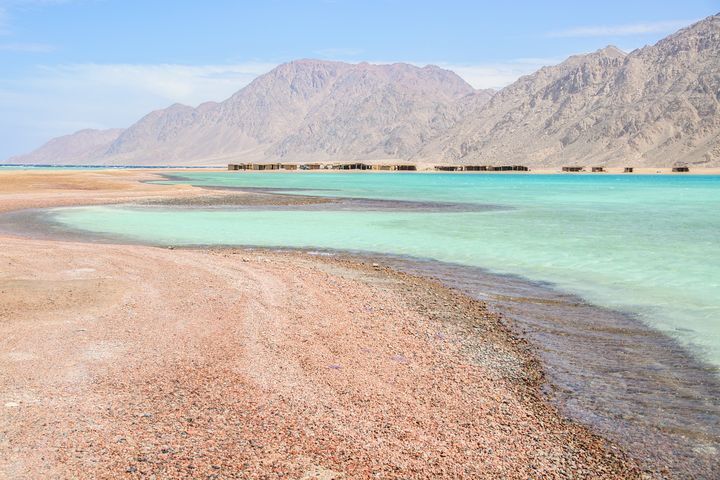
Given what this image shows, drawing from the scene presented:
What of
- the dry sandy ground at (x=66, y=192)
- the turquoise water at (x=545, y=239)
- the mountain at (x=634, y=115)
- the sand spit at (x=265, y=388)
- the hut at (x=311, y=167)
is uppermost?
the mountain at (x=634, y=115)

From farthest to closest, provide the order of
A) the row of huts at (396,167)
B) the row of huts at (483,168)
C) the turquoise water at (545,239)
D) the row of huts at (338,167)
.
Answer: the row of huts at (338,167), the row of huts at (483,168), the row of huts at (396,167), the turquoise water at (545,239)

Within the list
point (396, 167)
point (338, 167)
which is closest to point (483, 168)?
point (396, 167)

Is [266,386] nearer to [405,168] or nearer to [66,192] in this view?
[66,192]

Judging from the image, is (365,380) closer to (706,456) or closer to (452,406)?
(452,406)

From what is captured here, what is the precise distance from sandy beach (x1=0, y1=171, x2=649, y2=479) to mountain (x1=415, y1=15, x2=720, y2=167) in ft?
477

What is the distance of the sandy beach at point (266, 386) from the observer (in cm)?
551

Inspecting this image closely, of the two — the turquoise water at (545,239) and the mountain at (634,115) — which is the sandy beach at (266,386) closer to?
the turquoise water at (545,239)

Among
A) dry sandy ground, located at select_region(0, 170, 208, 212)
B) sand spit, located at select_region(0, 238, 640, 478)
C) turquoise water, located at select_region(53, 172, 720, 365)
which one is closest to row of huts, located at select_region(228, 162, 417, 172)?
dry sandy ground, located at select_region(0, 170, 208, 212)

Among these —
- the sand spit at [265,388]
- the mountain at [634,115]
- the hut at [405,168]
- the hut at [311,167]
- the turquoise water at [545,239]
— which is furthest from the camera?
the hut at [311,167]

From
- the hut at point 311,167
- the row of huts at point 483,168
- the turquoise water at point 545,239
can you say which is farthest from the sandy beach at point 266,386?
the hut at point 311,167

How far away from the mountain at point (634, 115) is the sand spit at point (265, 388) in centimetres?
14573

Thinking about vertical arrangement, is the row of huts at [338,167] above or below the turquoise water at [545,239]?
above

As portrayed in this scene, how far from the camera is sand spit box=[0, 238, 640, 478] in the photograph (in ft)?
18.1

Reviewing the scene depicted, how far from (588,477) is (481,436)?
104 centimetres
